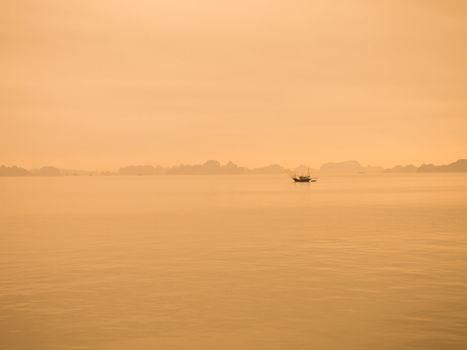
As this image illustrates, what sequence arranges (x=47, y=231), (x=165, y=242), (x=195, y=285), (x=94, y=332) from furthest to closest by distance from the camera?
1. (x=47, y=231)
2. (x=165, y=242)
3. (x=195, y=285)
4. (x=94, y=332)

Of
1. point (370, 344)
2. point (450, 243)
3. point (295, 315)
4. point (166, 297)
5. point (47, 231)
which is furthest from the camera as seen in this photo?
point (47, 231)

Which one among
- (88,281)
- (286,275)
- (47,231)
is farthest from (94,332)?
(47,231)

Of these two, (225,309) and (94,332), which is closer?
(94,332)

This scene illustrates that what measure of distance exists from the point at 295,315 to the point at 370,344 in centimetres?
Result: 462

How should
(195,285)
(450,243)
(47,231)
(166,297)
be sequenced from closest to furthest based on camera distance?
(166,297)
(195,285)
(450,243)
(47,231)

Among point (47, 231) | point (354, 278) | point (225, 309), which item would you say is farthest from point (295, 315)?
point (47, 231)

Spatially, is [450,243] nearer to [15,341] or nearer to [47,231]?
[15,341]

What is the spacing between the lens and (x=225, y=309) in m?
A: 24.5

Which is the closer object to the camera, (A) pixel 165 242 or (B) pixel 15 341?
(B) pixel 15 341

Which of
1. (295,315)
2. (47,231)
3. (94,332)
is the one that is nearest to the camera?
(94,332)

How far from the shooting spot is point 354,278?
31438 millimetres

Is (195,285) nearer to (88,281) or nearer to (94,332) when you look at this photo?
(88,281)

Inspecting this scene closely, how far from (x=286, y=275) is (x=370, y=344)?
44.3 ft

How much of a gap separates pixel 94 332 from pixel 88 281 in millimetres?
10988
